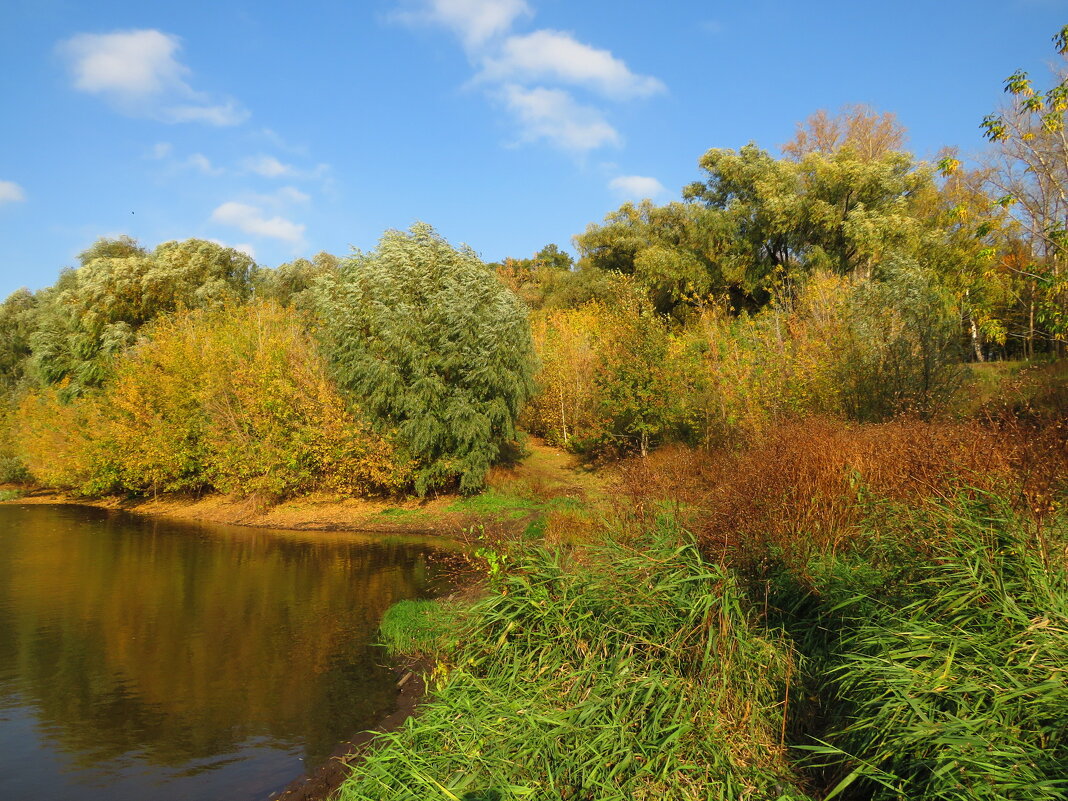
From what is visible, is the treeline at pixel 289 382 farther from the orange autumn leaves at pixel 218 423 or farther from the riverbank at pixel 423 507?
the riverbank at pixel 423 507

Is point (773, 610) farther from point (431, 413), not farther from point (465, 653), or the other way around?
point (431, 413)

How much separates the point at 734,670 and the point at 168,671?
9.99m

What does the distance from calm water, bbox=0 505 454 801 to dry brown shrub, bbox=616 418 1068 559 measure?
5.30m

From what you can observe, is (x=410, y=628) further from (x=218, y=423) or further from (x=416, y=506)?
(x=218, y=423)

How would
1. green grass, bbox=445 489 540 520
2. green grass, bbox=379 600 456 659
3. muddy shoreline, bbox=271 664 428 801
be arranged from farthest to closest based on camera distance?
green grass, bbox=445 489 540 520 → green grass, bbox=379 600 456 659 → muddy shoreline, bbox=271 664 428 801

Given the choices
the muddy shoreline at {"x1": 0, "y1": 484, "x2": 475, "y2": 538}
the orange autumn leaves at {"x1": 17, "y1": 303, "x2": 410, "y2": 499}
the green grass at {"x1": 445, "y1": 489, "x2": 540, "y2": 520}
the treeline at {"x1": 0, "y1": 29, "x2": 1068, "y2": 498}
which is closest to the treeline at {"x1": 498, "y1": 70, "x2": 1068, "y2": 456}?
the treeline at {"x1": 0, "y1": 29, "x2": 1068, "y2": 498}

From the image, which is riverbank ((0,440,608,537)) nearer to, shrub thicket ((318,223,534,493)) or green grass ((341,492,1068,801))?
shrub thicket ((318,223,534,493))

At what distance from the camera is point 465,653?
289 inches

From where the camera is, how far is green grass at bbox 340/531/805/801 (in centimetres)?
522

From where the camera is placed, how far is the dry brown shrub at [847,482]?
671cm

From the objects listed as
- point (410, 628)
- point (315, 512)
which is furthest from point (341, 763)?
Result: point (315, 512)

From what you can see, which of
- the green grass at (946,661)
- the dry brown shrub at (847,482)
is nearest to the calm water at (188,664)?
the dry brown shrub at (847,482)

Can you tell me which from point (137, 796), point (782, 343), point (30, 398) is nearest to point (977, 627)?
point (137, 796)

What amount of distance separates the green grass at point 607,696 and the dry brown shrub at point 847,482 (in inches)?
32.8
